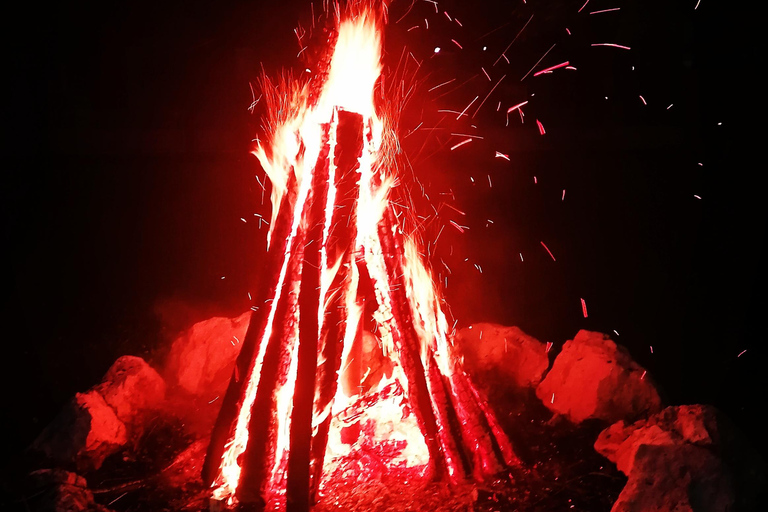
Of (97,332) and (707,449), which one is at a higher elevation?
(97,332)

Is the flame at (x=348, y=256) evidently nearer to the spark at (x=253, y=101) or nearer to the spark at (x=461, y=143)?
the spark at (x=253, y=101)

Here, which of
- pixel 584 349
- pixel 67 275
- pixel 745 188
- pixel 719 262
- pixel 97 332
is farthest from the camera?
pixel 745 188

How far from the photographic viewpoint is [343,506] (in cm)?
277

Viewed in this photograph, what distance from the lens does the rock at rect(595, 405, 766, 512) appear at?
253cm

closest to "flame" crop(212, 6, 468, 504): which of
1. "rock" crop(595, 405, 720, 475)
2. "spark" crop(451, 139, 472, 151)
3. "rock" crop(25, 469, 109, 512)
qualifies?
"rock" crop(25, 469, 109, 512)

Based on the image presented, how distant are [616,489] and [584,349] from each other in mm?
1124

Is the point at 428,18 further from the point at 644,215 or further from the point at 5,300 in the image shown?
the point at 5,300

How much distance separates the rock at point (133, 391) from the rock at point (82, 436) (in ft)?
0.42

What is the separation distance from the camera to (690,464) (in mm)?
2602

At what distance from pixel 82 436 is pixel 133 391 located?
515 mm

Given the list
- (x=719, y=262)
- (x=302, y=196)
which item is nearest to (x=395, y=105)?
(x=302, y=196)

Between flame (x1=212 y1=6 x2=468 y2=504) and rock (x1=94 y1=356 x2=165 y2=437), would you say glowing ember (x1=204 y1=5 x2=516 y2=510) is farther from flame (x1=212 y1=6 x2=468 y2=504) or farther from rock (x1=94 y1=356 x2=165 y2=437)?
rock (x1=94 y1=356 x2=165 y2=437)

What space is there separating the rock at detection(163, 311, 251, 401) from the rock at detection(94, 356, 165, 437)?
0.19 meters

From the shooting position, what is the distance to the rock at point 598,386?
3402 mm
